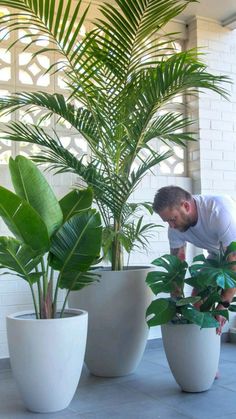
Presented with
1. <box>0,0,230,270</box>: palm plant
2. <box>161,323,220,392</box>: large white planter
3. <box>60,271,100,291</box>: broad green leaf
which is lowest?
<box>161,323,220,392</box>: large white planter

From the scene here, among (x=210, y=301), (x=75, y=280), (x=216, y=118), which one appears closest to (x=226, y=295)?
(x=210, y=301)

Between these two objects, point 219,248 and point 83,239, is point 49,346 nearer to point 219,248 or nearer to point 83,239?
point 83,239

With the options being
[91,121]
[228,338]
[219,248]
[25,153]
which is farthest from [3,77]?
[228,338]

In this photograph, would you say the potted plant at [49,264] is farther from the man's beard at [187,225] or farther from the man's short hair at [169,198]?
the man's beard at [187,225]

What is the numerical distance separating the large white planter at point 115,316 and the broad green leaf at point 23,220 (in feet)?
2.50

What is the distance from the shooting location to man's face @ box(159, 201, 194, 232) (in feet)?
11.1

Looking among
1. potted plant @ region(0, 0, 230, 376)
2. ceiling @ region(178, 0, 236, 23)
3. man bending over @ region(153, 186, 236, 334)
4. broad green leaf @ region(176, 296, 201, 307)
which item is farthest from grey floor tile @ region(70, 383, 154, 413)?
ceiling @ region(178, 0, 236, 23)

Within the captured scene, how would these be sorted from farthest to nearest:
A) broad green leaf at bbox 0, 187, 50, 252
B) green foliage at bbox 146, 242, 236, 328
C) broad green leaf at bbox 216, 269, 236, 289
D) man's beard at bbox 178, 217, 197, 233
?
man's beard at bbox 178, 217, 197, 233, green foliage at bbox 146, 242, 236, 328, broad green leaf at bbox 216, 269, 236, 289, broad green leaf at bbox 0, 187, 50, 252

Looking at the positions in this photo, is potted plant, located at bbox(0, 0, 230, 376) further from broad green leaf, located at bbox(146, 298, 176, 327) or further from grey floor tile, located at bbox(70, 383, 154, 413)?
broad green leaf, located at bbox(146, 298, 176, 327)

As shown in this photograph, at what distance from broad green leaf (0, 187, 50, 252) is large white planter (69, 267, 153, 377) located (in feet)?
2.50

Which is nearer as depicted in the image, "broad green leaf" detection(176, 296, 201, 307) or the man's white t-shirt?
"broad green leaf" detection(176, 296, 201, 307)

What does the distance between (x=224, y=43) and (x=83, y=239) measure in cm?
295

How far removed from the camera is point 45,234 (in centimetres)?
288

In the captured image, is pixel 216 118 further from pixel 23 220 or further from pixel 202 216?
pixel 23 220
